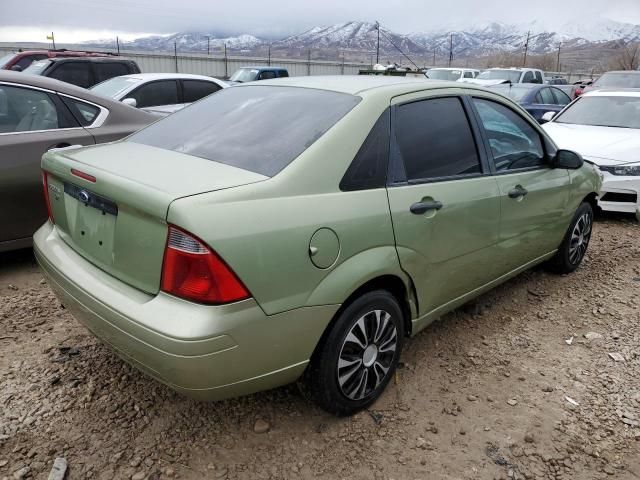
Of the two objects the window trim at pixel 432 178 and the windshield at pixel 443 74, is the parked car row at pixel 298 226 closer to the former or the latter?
the window trim at pixel 432 178

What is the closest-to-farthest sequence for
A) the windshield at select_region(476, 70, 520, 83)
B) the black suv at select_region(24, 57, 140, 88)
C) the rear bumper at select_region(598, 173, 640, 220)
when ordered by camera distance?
the rear bumper at select_region(598, 173, 640, 220)
the black suv at select_region(24, 57, 140, 88)
the windshield at select_region(476, 70, 520, 83)

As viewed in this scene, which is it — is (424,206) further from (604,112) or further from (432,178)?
(604,112)

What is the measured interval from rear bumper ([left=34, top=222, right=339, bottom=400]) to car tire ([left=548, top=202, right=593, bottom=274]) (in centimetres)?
290

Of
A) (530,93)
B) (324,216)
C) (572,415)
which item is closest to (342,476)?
(324,216)

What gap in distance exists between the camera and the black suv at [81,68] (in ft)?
32.4

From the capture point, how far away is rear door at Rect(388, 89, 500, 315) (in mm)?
2754

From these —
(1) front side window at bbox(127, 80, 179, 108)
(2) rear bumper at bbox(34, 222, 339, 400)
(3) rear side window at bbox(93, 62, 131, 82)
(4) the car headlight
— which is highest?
(3) rear side window at bbox(93, 62, 131, 82)

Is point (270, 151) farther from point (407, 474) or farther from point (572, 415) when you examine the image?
point (572, 415)

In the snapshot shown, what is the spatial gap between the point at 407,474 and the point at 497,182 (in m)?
1.81

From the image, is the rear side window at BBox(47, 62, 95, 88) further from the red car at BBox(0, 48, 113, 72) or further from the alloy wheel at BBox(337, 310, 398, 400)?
the alloy wheel at BBox(337, 310, 398, 400)

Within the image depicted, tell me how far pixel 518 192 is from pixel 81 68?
30.7 feet

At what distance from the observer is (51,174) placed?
110 inches

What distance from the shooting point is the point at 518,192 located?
350cm

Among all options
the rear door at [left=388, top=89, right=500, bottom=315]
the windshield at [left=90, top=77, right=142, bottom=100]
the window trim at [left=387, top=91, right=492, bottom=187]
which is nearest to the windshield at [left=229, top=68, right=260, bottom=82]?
the windshield at [left=90, top=77, right=142, bottom=100]
